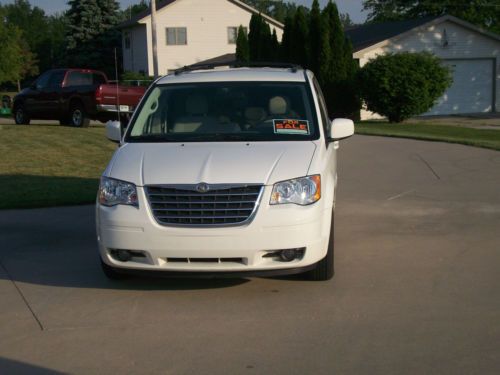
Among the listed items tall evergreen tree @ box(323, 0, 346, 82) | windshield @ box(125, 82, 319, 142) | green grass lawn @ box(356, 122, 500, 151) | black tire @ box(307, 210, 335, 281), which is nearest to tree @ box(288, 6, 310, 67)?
tall evergreen tree @ box(323, 0, 346, 82)

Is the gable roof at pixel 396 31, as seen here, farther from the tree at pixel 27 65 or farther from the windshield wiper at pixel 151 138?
the tree at pixel 27 65

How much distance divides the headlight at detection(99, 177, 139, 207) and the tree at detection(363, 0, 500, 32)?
49.6m

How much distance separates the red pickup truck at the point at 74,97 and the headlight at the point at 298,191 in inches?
655

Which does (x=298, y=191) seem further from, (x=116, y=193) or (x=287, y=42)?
(x=287, y=42)

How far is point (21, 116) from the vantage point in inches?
975

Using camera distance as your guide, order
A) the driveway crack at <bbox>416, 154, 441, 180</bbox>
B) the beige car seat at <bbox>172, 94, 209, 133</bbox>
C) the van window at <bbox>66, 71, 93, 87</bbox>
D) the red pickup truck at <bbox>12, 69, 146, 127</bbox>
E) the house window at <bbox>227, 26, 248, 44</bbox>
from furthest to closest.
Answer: the house window at <bbox>227, 26, 248, 44</bbox> < the van window at <bbox>66, 71, 93, 87</bbox> < the red pickup truck at <bbox>12, 69, 146, 127</bbox> < the driveway crack at <bbox>416, 154, 441, 180</bbox> < the beige car seat at <bbox>172, 94, 209, 133</bbox>

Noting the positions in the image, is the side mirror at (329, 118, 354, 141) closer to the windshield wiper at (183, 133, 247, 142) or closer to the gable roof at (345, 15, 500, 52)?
the windshield wiper at (183, 133, 247, 142)

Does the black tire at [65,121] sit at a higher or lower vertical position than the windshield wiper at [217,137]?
lower

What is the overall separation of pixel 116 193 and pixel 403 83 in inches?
866

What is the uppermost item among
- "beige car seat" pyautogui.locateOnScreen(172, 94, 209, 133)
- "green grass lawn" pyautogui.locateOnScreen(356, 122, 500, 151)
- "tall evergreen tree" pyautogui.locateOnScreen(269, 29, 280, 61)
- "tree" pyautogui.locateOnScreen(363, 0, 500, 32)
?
"tree" pyautogui.locateOnScreen(363, 0, 500, 32)

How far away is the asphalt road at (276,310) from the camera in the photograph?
4.86m

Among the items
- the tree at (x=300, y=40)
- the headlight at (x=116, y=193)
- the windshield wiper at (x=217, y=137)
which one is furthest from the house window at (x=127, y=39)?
the headlight at (x=116, y=193)

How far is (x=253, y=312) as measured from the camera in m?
5.85

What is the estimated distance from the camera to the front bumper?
583cm
